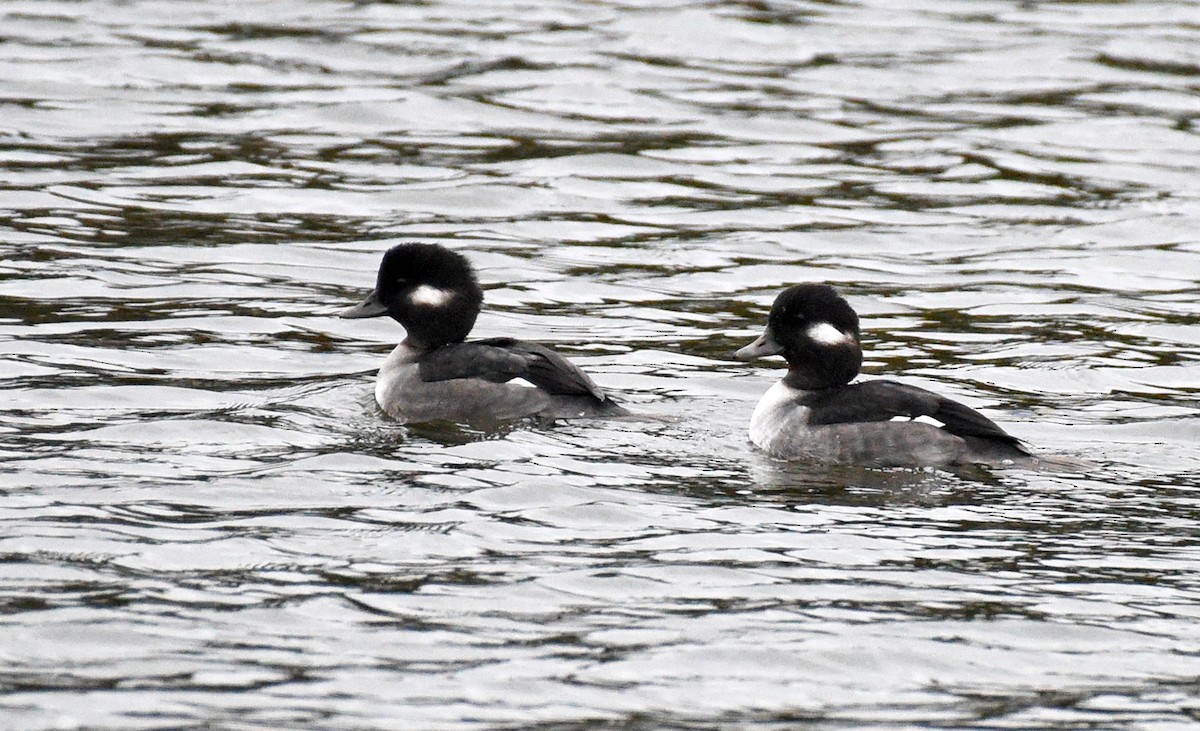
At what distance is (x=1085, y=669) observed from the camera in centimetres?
667

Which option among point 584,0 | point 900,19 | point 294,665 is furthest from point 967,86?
point 294,665

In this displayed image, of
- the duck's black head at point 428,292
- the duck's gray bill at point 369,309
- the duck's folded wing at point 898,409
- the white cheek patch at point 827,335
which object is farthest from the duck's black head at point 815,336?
the duck's gray bill at point 369,309

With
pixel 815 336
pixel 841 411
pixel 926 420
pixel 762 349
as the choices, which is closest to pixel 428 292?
pixel 762 349

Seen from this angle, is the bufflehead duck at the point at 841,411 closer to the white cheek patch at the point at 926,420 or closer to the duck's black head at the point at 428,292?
the white cheek patch at the point at 926,420

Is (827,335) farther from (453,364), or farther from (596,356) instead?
(596,356)

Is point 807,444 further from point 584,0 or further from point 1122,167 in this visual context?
point 584,0

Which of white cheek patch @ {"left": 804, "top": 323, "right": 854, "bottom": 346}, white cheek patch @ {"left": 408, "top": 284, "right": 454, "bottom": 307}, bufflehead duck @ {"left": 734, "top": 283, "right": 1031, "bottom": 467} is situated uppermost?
white cheek patch @ {"left": 408, "top": 284, "right": 454, "bottom": 307}

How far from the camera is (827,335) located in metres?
9.94

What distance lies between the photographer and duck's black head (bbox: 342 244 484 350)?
10.6 m

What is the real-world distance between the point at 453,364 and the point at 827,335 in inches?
75.7

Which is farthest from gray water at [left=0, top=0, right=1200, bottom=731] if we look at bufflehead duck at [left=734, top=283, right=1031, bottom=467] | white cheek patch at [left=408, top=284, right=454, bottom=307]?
white cheek patch at [left=408, top=284, right=454, bottom=307]

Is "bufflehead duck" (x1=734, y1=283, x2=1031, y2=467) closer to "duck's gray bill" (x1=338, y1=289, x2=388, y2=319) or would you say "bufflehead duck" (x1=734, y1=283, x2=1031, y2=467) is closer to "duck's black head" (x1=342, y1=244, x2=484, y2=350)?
"duck's black head" (x1=342, y1=244, x2=484, y2=350)

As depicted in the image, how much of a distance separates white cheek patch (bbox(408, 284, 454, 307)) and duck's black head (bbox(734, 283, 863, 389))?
1641 millimetres

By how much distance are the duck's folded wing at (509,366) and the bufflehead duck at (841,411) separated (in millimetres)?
884
